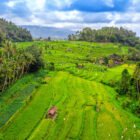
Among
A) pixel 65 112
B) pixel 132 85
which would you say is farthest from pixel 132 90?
pixel 65 112

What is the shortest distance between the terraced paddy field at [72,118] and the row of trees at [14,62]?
353 inches

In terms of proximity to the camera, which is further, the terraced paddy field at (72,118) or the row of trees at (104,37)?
the row of trees at (104,37)

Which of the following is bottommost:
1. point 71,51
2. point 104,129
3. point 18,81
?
point 104,129

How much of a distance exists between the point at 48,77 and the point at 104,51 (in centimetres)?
7630

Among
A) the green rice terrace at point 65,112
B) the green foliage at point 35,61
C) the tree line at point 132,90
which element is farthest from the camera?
the green foliage at point 35,61

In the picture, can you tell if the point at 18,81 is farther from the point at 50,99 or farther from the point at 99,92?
the point at 99,92

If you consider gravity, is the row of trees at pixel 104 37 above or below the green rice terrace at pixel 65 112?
above

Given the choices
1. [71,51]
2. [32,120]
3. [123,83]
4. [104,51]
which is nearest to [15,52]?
[32,120]

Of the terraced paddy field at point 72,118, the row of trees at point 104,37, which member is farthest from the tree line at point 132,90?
the row of trees at point 104,37

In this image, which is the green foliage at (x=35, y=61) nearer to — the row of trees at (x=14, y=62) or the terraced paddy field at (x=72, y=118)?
the row of trees at (x=14, y=62)

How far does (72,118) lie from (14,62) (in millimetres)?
30680

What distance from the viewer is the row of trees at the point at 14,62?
43.9 metres

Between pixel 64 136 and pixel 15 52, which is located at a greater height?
pixel 15 52

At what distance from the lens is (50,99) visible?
41.1 meters
